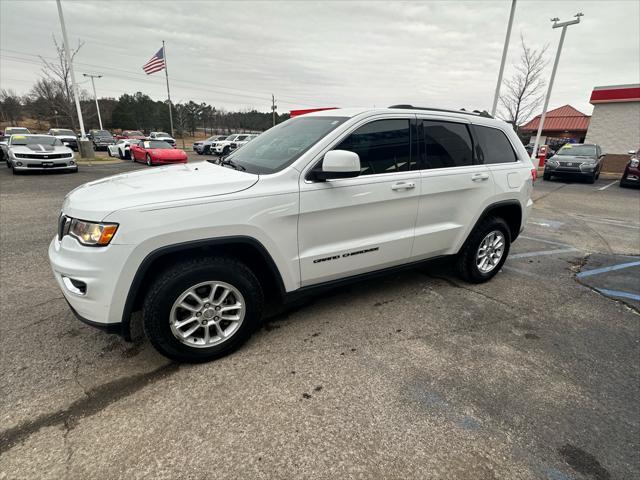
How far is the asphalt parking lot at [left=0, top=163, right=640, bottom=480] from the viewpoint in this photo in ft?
6.06

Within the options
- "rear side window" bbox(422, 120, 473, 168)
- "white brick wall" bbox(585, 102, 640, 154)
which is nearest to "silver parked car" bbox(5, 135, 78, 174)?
"rear side window" bbox(422, 120, 473, 168)

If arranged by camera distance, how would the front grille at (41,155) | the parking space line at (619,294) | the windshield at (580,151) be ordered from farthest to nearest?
1. the windshield at (580,151)
2. the front grille at (41,155)
3. the parking space line at (619,294)

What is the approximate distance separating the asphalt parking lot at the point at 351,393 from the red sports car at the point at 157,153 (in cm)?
1346

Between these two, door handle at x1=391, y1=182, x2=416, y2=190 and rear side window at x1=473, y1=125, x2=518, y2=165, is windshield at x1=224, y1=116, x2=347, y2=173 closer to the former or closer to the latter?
door handle at x1=391, y1=182, x2=416, y2=190

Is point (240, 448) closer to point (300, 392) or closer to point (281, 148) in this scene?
point (300, 392)

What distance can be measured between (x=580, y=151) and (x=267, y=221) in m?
17.2

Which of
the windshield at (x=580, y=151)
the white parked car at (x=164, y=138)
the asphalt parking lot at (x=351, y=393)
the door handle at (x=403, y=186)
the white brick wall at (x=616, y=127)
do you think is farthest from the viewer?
the white parked car at (x=164, y=138)

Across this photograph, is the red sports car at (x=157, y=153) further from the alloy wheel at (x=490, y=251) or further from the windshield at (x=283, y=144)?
the alloy wheel at (x=490, y=251)

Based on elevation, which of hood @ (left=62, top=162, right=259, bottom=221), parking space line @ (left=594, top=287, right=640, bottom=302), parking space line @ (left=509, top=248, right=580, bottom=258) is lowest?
parking space line @ (left=509, top=248, right=580, bottom=258)

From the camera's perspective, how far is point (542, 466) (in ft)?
6.07

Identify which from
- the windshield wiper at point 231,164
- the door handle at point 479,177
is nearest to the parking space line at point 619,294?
the door handle at point 479,177

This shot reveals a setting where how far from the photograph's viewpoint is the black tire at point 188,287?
7.43 feet

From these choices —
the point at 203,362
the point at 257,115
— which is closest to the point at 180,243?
the point at 203,362

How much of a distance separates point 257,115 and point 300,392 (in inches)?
3219
